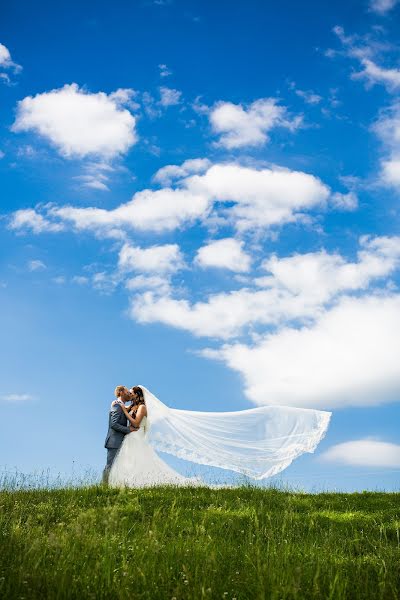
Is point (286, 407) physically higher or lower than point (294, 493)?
higher

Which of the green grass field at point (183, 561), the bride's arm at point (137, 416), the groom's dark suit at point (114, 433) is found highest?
the bride's arm at point (137, 416)

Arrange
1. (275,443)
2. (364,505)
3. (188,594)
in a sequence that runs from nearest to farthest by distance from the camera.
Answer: (188,594) → (364,505) → (275,443)

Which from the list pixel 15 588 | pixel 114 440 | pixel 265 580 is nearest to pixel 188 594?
pixel 265 580

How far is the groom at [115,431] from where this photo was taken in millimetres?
17656

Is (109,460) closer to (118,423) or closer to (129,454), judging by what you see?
(129,454)

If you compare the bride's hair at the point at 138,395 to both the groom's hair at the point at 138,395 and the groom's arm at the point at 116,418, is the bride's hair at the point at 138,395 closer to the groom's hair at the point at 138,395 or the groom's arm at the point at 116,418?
the groom's hair at the point at 138,395

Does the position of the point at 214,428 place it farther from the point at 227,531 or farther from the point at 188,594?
the point at 188,594

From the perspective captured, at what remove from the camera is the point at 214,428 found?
1983 cm

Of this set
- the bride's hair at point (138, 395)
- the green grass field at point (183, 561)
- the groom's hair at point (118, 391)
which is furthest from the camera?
the bride's hair at point (138, 395)

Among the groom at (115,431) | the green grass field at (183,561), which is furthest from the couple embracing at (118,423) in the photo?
the green grass field at (183,561)

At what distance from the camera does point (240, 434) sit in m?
19.6

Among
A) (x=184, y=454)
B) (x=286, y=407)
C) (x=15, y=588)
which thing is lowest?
(x=15, y=588)

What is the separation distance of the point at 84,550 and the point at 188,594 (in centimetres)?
167

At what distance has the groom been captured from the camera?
17656mm
